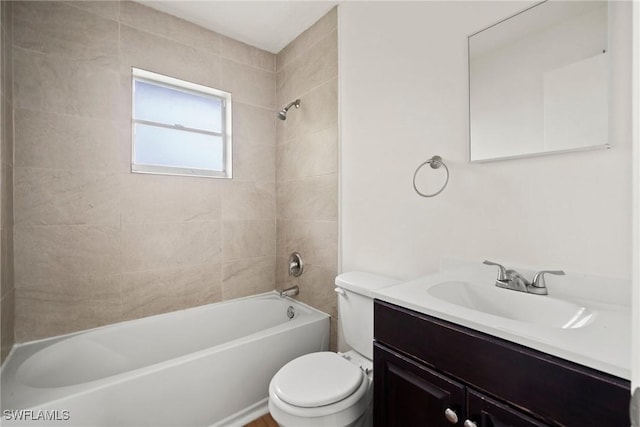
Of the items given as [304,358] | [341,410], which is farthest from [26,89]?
[341,410]

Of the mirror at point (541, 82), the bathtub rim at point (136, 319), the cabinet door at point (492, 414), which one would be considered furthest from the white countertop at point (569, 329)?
the bathtub rim at point (136, 319)

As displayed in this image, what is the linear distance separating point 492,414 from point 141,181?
217 centimetres

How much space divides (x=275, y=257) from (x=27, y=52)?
2.05 meters

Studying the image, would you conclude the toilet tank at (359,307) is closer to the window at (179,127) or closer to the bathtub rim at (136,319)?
the bathtub rim at (136,319)

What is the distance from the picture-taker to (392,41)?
1.55 meters

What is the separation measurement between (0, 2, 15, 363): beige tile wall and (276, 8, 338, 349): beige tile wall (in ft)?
5.36

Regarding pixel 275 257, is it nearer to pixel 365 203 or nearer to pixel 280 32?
pixel 365 203

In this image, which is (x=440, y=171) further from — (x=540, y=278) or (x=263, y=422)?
(x=263, y=422)

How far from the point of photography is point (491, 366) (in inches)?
27.5

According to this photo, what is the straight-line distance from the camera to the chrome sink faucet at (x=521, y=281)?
0.97m

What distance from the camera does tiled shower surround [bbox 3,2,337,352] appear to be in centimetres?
159

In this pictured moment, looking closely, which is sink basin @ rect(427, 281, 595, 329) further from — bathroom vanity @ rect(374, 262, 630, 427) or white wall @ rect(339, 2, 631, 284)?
white wall @ rect(339, 2, 631, 284)

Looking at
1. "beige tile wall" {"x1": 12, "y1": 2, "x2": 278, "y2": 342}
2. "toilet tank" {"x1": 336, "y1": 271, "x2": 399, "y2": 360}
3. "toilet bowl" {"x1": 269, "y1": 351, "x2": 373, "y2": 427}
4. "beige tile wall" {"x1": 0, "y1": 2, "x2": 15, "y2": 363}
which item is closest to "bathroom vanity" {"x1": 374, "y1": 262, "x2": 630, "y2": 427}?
"toilet bowl" {"x1": 269, "y1": 351, "x2": 373, "y2": 427}

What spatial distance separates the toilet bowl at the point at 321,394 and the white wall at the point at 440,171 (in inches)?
22.7
